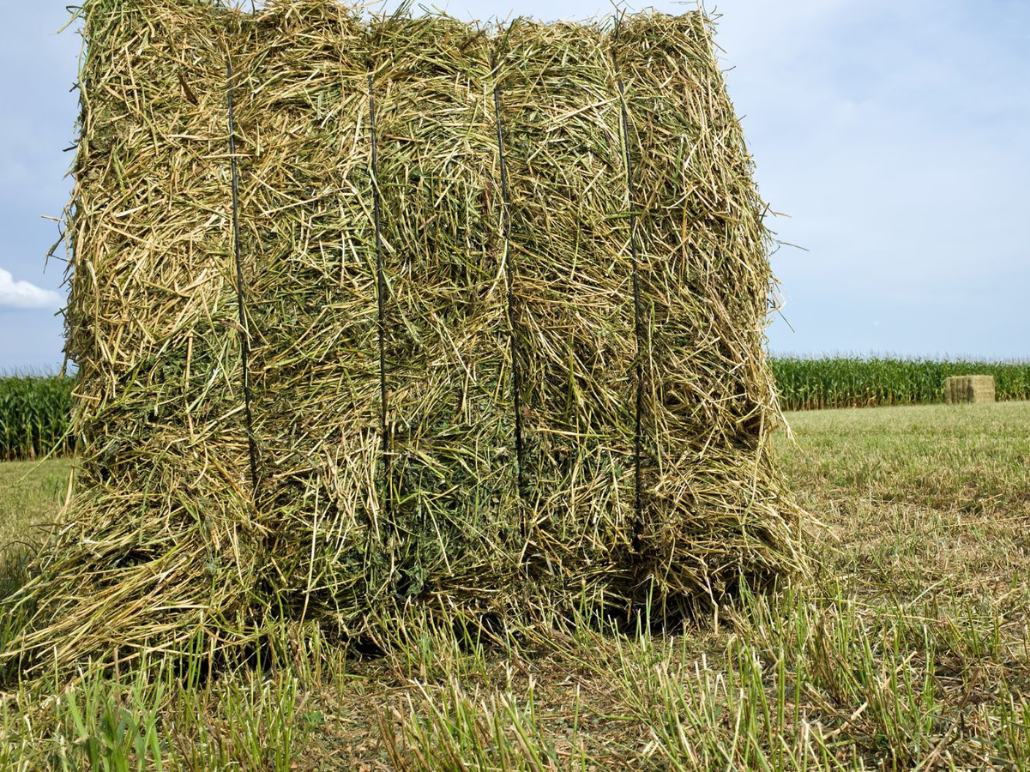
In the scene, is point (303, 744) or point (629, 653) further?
point (629, 653)

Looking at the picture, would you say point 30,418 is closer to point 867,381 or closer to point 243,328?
point 243,328

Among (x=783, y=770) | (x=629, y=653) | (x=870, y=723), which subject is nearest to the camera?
(x=783, y=770)

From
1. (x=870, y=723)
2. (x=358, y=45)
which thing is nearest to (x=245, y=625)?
(x=870, y=723)

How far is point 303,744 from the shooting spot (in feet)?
6.84

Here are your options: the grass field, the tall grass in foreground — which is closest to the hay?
the grass field

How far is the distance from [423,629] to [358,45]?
234 cm

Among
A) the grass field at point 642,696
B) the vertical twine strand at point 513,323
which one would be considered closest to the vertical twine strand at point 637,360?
the vertical twine strand at point 513,323

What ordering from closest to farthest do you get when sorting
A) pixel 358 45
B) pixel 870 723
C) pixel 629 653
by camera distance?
pixel 870 723, pixel 629 653, pixel 358 45

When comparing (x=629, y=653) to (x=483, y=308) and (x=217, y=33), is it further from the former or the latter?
(x=217, y=33)

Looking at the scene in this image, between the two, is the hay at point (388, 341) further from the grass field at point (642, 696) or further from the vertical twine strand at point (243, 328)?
the grass field at point (642, 696)

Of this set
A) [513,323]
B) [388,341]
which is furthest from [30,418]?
[513,323]

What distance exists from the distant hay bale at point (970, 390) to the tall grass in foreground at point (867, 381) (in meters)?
Result: 2.59

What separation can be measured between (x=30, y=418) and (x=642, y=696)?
1490 centimetres

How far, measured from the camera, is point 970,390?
20156 mm
